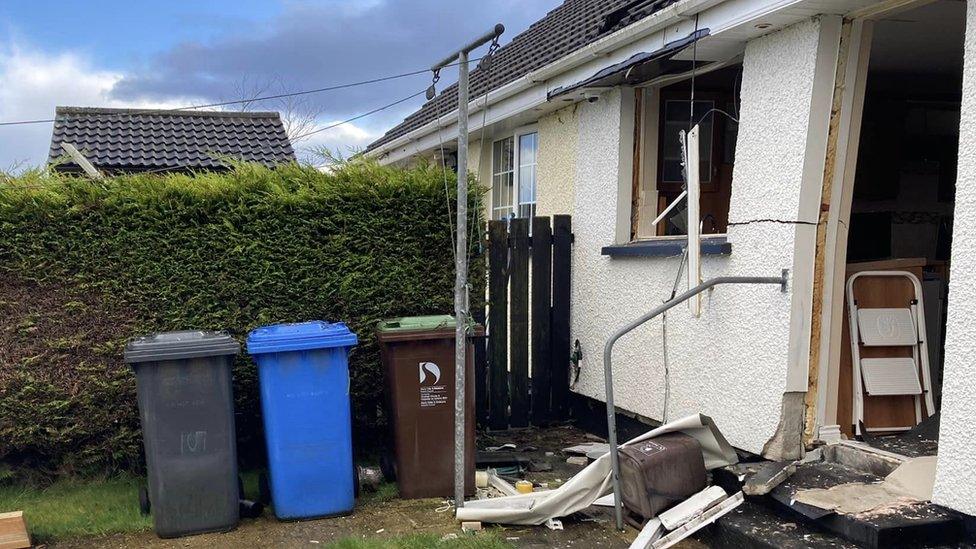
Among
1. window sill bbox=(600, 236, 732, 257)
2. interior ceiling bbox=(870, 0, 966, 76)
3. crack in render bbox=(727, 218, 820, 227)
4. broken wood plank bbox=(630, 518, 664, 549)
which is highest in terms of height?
interior ceiling bbox=(870, 0, 966, 76)

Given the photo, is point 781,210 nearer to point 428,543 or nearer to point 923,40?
point 923,40

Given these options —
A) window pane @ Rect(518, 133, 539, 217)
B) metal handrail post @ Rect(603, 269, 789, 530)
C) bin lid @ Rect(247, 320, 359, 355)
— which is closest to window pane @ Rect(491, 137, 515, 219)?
window pane @ Rect(518, 133, 539, 217)

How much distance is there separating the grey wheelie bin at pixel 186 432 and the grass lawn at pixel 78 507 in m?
0.36

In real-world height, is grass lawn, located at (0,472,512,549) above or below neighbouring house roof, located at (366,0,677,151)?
below

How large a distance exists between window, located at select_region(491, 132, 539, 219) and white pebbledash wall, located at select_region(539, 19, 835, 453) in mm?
1877

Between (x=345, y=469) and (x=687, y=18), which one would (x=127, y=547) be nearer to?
(x=345, y=469)

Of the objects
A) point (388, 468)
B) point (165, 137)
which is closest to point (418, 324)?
point (388, 468)

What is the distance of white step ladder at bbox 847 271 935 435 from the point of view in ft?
A: 17.4

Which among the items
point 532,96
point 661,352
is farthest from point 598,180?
point 661,352

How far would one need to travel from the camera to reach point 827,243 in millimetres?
4938

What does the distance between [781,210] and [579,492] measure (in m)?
2.11

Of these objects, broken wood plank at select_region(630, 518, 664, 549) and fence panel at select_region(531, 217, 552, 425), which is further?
fence panel at select_region(531, 217, 552, 425)

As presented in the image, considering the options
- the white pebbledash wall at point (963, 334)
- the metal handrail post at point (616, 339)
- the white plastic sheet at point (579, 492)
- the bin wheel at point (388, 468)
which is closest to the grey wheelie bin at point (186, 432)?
the bin wheel at point (388, 468)

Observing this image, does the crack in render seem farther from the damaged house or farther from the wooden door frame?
the wooden door frame
